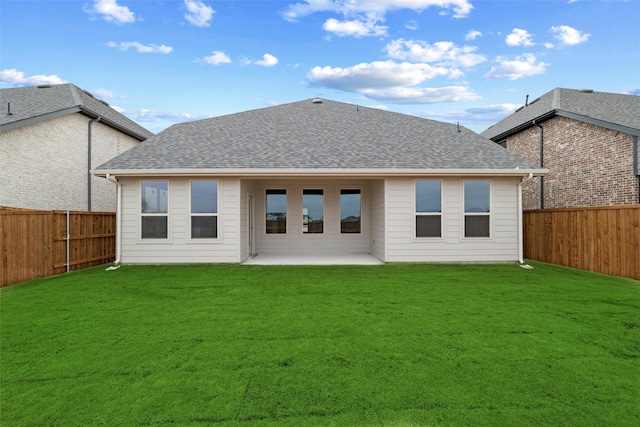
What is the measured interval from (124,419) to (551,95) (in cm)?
1948

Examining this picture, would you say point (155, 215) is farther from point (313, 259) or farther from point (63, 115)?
point (63, 115)

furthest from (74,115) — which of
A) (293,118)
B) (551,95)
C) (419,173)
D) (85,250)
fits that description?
(551,95)

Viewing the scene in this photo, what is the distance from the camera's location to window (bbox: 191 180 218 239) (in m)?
10.2

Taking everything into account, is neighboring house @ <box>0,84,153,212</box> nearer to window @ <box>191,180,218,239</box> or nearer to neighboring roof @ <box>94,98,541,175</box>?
neighboring roof @ <box>94,98,541,175</box>

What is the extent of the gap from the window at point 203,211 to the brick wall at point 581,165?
40.6 ft

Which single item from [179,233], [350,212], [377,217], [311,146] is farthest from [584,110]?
[179,233]

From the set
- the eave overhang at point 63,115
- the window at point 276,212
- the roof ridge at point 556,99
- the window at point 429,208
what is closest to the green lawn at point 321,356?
Result: the window at point 429,208

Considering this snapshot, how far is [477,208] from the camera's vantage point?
410 inches

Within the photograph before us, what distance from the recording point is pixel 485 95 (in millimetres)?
19297

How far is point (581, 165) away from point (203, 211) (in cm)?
1301

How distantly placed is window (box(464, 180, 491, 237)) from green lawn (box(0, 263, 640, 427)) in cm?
344

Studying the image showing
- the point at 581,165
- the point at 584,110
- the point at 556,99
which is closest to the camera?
the point at 581,165

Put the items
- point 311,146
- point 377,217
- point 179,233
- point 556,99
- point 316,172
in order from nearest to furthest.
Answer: point 316,172 < point 179,233 < point 377,217 < point 311,146 < point 556,99

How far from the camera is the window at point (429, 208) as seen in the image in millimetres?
10336
